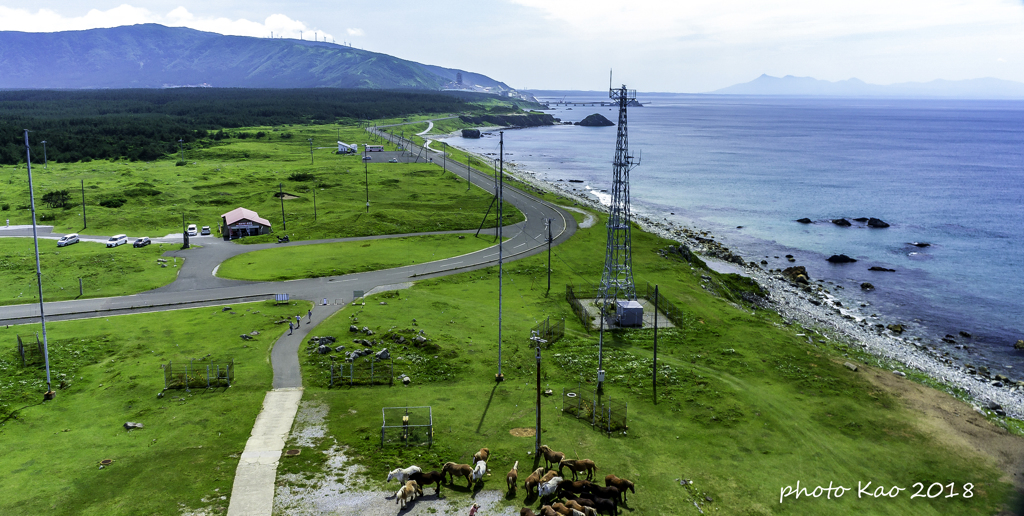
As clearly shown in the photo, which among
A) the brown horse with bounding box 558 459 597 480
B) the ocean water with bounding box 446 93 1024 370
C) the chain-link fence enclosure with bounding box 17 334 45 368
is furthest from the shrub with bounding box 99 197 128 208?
the brown horse with bounding box 558 459 597 480

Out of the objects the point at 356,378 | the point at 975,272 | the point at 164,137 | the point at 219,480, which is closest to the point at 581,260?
the point at 356,378

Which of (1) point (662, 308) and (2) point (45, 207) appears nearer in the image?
(1) point (662, 308)

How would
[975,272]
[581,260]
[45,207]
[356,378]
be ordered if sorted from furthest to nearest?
1. [45,207]
2. [975,272]
3. [581,260]
4. [356,378]

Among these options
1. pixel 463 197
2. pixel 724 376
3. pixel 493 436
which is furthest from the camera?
pixel 463 197

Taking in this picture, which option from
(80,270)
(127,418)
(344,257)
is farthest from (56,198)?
(127,418)

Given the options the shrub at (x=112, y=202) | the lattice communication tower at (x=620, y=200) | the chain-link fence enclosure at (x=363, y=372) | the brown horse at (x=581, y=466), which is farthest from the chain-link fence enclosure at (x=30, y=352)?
the shrub at (x=112, y=202)

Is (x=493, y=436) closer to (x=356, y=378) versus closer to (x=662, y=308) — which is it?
(x=356, y=378)

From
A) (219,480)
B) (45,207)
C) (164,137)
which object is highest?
(164,137)

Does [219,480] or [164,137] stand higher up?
[164,137]
